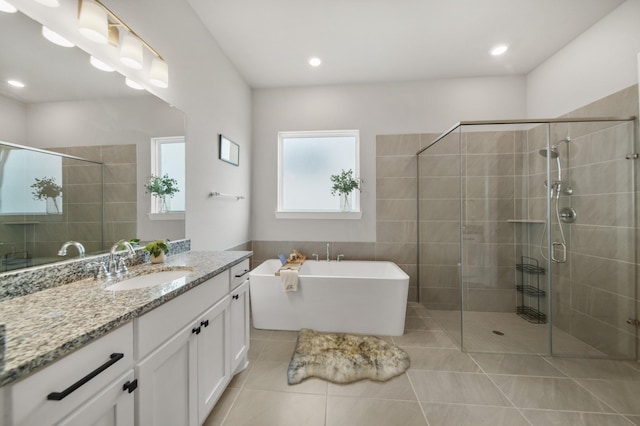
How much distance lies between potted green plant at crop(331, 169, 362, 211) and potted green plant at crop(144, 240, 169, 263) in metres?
1.99

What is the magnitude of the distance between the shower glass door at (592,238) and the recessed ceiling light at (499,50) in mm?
959

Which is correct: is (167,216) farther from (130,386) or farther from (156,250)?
A: (130,386)

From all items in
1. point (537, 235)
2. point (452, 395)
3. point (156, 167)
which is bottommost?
point (452, 395)

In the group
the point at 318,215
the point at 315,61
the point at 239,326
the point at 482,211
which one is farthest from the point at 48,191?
the point at 482,211

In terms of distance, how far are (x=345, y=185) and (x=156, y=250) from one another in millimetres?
2094

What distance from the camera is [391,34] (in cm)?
232

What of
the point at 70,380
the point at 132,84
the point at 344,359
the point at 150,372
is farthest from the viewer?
the point at 344,359

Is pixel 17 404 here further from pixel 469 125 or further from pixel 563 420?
pixel 469 125

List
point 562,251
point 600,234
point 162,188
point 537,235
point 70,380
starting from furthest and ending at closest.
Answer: point 537,235 < point 562,251 < point 600,234 < point 162,188 < point 70,380

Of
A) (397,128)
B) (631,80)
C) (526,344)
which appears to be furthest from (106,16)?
(526,344)

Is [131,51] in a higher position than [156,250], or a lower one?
higher

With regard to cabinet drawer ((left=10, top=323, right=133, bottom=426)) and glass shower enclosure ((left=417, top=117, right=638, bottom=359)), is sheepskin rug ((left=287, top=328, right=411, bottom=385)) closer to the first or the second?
glass shower enclosure ((left=417, top=117, right=638, bottom=359))

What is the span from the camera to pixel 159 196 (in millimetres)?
1669

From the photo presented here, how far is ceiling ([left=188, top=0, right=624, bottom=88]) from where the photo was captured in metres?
2.01
